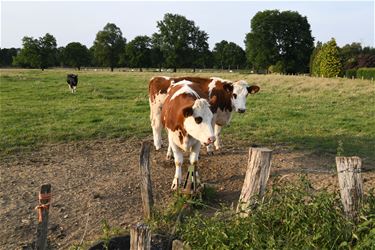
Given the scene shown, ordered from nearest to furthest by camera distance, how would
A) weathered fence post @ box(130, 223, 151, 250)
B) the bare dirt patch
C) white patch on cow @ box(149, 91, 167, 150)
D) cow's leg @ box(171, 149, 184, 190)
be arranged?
weathered fence post @ box(130, 223, 151, 250) → the bare dirt patch → cow's leg @ box(171, 149, 184, 190) → white patch on cow @ box(149, 91, 167, 150)

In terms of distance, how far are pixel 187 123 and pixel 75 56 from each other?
79.2 metres

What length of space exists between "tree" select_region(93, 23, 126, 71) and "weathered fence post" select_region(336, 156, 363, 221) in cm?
7389

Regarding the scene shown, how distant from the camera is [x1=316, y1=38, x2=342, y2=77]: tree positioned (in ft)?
141

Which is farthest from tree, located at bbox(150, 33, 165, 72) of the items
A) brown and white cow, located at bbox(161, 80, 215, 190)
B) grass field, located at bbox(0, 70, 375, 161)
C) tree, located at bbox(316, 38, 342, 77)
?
brown and white cow, located at bbox(161, 80, 215, 190)

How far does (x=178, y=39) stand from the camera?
72.1 meters

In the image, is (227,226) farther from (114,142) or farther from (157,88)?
(114,142)

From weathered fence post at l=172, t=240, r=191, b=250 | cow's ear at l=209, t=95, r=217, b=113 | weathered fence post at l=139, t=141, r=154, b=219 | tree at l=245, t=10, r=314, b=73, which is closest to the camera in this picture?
weathered fence post at l=172, t=240, r=191, b=250

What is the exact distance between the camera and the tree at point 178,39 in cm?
7119

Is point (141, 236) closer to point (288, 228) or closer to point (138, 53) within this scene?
point (288, 228)

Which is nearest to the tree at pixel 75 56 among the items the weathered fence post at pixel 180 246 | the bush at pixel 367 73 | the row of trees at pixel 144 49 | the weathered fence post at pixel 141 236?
the row of trees at pixel 144 49

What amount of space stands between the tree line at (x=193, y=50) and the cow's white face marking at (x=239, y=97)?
40332 millimetres

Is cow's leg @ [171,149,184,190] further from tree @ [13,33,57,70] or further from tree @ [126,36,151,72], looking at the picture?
tree @ [13,33,57,70]

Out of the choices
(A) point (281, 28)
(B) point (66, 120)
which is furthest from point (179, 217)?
(A) point (281, 28)

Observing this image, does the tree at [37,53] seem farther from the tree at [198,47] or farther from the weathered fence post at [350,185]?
the weathered fence post at [350,185]
